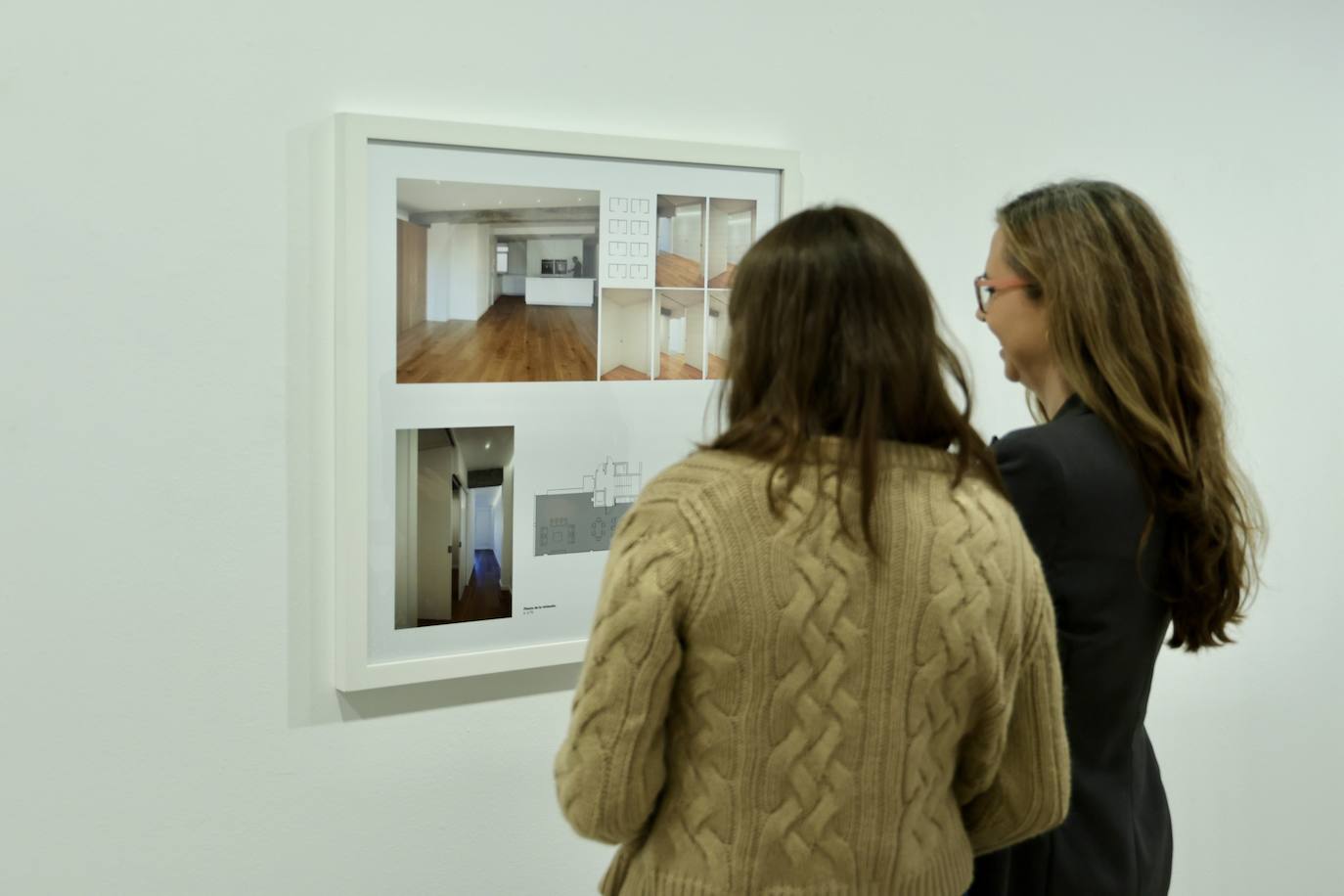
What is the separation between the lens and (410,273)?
1613 mm

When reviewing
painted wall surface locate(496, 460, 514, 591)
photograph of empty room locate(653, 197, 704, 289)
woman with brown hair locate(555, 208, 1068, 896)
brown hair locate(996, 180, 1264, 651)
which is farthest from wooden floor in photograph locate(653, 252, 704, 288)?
woman with brown hair locate(555, 208, 1068, 896)

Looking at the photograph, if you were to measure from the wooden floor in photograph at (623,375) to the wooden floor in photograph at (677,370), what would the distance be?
0.13 ft

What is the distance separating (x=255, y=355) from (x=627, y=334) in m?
0.56

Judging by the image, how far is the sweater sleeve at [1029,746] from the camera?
3.66 ft

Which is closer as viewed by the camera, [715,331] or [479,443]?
[479,443]

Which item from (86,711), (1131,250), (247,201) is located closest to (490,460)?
(247,201)

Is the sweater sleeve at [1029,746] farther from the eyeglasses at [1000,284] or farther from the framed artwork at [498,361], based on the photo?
the framed artwork at [498,361]

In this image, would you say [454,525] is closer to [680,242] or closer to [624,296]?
[624,296]

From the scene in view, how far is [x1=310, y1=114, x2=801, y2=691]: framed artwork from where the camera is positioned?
1.59 metres

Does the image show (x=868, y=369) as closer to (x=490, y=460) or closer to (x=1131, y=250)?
(x=1131, y=250)

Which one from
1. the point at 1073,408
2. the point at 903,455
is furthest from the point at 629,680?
the point at 1073,408

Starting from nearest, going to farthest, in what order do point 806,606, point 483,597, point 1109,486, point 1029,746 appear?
point 806,606 < point 1029,746 < point 1109,486 < point 483,597

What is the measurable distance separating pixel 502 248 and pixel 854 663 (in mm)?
915

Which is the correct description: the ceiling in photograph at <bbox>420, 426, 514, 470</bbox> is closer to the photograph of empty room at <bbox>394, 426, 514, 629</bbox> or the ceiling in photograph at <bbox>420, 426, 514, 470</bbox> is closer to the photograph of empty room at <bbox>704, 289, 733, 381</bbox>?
the photograph of empty room at <bbox>394, 426, 514, 629</bbox>
